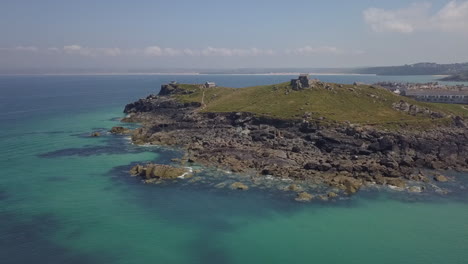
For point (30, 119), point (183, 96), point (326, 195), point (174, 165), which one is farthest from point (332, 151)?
point (30, 119)

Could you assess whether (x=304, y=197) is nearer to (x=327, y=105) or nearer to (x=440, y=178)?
(x=440, y=178)

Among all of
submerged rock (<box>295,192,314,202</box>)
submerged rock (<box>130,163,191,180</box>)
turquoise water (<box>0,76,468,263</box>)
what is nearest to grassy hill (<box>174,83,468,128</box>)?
turquoise water (<box>0,76,468,263</box>)

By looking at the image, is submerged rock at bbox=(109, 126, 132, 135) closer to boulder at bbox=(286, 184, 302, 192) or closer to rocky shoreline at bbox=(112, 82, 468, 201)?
rocky shoreline at bbox=(112, 82, 468, 201)

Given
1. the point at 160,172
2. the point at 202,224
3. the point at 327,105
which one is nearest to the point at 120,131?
the point at 160,172

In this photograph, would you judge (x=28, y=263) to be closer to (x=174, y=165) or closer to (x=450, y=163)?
(x=174, y=165)

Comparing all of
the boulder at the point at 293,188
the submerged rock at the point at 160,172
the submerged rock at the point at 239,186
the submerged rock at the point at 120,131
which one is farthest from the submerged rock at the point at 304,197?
the submerged rock at the point at 120,131

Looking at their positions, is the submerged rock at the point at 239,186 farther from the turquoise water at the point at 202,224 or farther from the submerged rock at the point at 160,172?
the submerged rock at the point at 160,172
